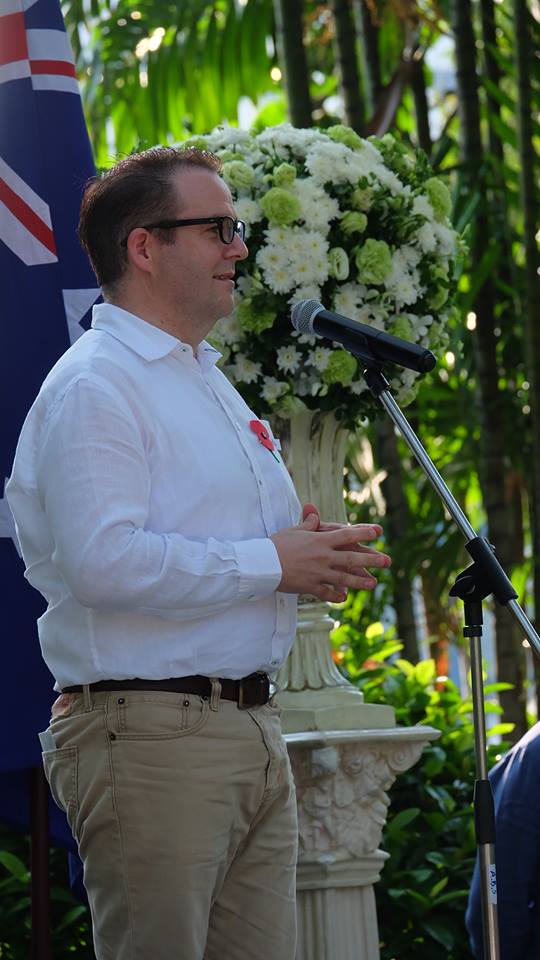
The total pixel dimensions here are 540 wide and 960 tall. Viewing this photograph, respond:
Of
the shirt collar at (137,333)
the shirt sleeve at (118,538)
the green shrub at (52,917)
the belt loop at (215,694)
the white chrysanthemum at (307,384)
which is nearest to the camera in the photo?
the shirt sleeve at (118,538)

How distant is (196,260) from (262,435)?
0.30 metres

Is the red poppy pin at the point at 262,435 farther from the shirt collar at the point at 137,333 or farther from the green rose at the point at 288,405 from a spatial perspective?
the green rose at the point at 288,405

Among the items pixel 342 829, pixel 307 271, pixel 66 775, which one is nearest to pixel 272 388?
pixel 307 271

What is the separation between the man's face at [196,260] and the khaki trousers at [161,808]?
1.97ft

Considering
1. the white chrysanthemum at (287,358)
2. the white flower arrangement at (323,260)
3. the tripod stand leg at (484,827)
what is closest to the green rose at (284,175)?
the white flower arrangement at (323,260)

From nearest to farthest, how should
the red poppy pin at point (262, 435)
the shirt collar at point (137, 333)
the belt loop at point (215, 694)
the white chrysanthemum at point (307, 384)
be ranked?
the belt loop at point (215, 694) < the shirt collar at point (137, 333) < the red poppy pin at point (262, 435) < the white chrysanthemum at point (307, 384)

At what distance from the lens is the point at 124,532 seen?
6.18 ft

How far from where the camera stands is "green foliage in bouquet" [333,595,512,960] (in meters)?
3.39

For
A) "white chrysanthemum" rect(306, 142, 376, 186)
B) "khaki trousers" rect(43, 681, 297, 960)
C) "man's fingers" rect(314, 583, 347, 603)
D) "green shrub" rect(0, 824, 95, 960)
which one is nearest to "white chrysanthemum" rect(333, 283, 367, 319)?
"white chrysanthemum" rect(306, 142, 376, 186)

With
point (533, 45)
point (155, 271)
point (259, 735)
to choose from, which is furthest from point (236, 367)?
point (533, 45)

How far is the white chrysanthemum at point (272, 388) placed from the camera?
2982 mm

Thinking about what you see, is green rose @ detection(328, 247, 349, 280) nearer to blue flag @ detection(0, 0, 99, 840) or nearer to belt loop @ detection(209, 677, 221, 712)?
blue flag @ detection(0, 0, 99, 840)

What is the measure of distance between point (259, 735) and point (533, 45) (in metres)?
3.27

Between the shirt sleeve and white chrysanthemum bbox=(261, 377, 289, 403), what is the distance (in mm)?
1018
